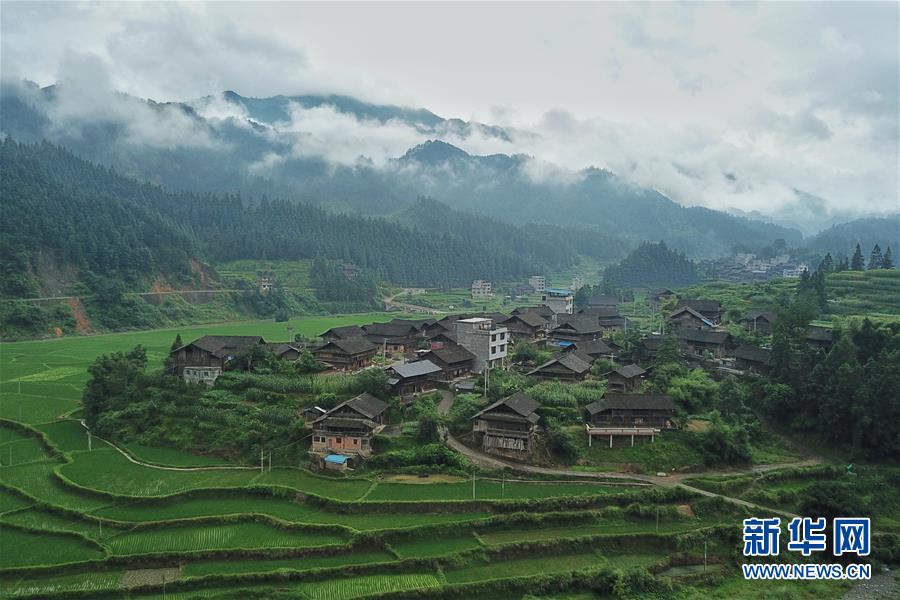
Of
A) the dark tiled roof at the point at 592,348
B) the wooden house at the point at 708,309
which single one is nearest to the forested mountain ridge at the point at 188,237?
the dark tiled roof at the point at 592,348

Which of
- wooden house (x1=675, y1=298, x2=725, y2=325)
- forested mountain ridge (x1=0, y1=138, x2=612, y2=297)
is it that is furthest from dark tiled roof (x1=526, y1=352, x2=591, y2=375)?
forested mountain ridge (x1=0, y1=138, x2=612, y2=297)

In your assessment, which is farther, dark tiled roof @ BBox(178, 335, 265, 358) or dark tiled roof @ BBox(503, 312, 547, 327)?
dark tiled roof @ BBox(503, 312, 547, 327)

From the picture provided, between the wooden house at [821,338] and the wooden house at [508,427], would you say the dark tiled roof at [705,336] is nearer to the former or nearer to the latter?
the wooden house at [821,338]

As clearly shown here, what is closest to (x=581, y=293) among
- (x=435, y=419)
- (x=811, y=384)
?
(x=811, y=384)

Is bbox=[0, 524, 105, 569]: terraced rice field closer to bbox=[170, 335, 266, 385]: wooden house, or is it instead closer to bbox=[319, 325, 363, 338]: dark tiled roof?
bbox=[170, 335, 266, 385]: wooden house

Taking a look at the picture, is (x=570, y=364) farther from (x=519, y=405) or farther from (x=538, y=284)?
(x=538, y=284)

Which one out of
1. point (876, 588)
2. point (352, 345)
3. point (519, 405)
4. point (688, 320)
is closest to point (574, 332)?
point (688, 320)
